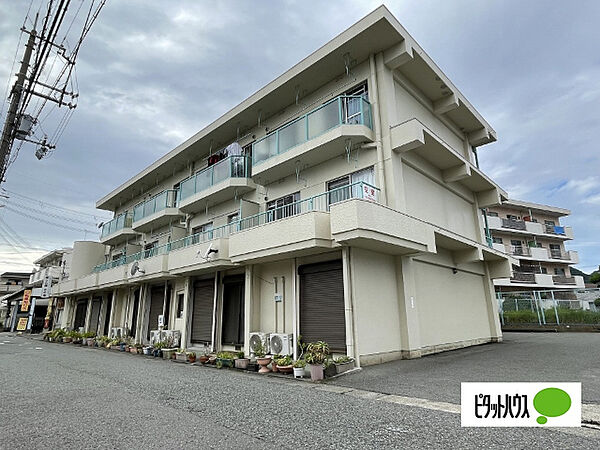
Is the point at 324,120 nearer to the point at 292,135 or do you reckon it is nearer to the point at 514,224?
the point at 292,135

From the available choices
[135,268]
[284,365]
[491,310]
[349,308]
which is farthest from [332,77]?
[135,268]

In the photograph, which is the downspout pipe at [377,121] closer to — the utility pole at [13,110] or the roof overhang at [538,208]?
the utility pole at [13,110]

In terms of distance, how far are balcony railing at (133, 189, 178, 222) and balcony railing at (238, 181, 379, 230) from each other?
25.2 feet

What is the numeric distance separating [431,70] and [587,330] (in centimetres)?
1581

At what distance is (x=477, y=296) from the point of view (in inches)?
581

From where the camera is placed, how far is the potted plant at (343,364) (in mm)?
8156

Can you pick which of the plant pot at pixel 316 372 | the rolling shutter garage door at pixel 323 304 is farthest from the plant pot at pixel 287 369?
the rolling shutter garage door at pixel 323 304

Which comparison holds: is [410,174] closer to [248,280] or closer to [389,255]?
[389,255]

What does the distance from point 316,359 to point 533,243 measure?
105 feet

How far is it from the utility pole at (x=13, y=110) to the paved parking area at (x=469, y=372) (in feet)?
41.2

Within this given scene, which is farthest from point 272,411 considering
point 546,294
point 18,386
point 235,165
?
point 546,294

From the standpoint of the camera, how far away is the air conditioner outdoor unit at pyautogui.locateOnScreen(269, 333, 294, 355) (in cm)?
1031

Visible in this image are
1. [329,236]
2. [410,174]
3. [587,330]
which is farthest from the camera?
[587,330]

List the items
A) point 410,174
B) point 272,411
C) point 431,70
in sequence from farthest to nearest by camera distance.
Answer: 1. point 431,70
2. point 410,174
3. point 272,411
